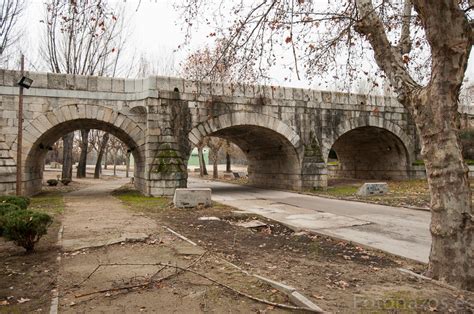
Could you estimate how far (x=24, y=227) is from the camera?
222 inches

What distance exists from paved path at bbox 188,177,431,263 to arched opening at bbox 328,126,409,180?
868 cm

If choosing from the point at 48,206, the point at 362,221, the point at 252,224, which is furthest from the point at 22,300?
the point at 48,206

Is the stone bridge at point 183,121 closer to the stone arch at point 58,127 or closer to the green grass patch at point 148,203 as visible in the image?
the stone arch at point 58,127

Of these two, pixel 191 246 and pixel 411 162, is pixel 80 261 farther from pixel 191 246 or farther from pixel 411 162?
pixel 411 162

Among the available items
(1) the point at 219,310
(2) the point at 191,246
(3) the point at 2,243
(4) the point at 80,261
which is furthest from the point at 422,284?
(3) the point at 2,243

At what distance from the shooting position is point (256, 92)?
1595cm

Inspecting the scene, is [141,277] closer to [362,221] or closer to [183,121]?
[362,221]

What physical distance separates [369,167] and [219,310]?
69.8 ft

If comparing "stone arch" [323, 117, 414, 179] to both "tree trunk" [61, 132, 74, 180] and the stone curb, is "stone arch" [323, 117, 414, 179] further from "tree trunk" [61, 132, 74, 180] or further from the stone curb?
"tree trunk" [61, 132, 74, 180]

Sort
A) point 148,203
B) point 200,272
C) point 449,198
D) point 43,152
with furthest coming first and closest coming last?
1. point 43,152
2. point 148,203
3. point 200,272
4. point 449,198

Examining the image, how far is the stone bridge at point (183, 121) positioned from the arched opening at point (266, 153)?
0.21ft

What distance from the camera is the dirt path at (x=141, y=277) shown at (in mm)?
3807

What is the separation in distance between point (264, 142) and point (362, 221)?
10.6 meters

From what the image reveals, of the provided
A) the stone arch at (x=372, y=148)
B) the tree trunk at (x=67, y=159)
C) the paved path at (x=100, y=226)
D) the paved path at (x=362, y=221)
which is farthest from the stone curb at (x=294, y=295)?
the tree trunk at (x=67, y=159)
